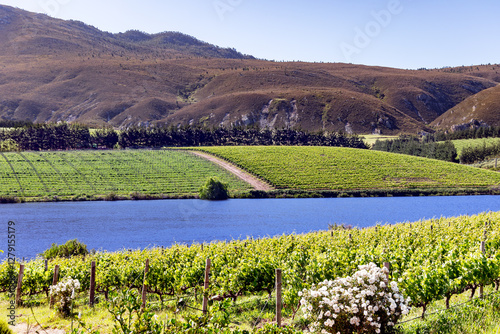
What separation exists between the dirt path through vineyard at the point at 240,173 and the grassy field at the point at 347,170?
2.05 m

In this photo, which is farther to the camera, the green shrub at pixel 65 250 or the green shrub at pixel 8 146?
the green shrub at pixel 8 146

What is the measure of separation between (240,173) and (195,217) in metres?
35.9

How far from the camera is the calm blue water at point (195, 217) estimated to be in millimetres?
55812

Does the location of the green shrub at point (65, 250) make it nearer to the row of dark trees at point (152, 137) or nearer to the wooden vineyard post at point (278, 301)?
the wooden vineyard post at point (278, 301)

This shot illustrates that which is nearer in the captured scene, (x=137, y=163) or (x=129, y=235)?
(x=129, y=235)

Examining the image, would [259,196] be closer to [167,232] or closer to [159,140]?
[167,232]

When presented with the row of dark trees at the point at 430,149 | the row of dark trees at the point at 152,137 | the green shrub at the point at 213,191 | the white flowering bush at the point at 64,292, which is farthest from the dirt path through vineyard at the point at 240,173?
Result: the white flowering bush at the point at 64,292

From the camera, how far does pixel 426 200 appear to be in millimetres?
86938

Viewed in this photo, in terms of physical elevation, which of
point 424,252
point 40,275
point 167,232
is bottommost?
point 167,232

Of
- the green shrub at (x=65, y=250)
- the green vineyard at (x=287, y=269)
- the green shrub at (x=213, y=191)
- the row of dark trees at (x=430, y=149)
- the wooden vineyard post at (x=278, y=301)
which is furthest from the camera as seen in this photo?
the row of dark trees at (x=430, y=149)

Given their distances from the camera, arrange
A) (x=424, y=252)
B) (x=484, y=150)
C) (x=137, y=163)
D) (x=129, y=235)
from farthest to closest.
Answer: (x=484, y=150), (x=137, y=163), (x=129, y=235), (x=424, y=252)

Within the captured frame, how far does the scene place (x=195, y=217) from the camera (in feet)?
235

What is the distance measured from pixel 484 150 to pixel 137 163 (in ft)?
368

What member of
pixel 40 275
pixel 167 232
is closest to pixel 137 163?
pixel 167 232
